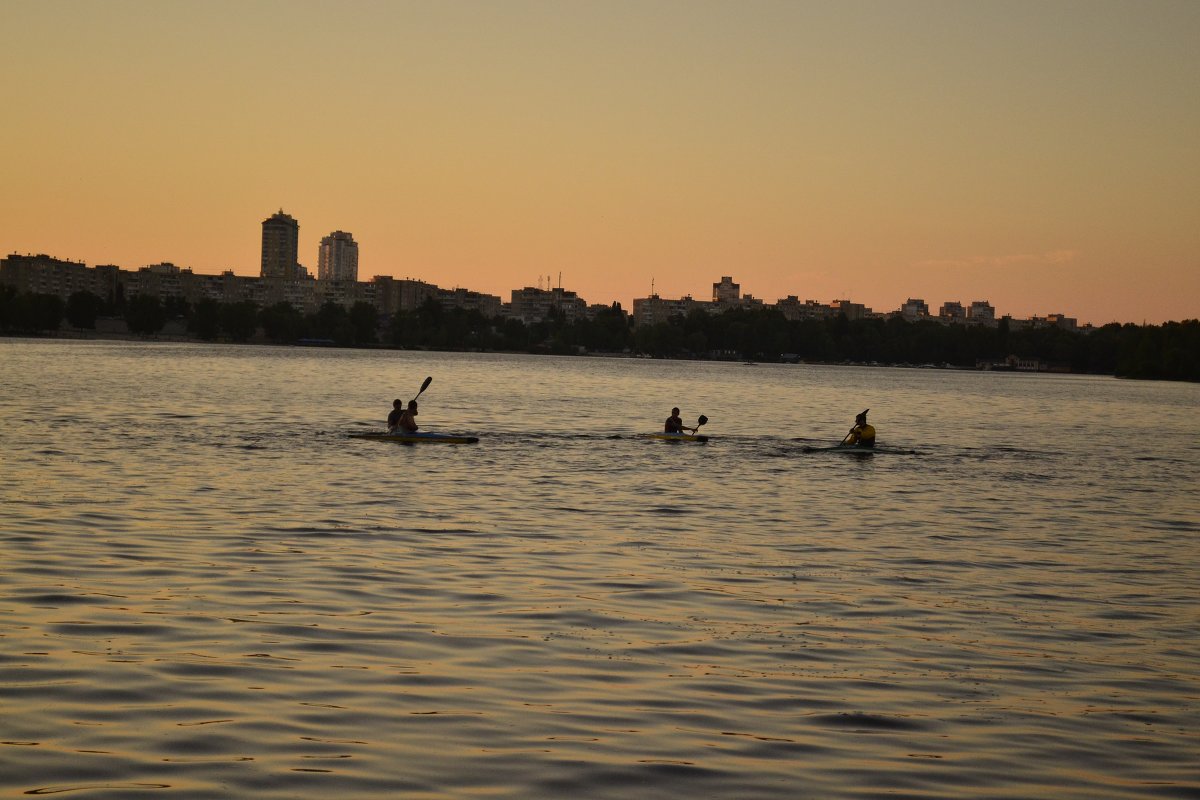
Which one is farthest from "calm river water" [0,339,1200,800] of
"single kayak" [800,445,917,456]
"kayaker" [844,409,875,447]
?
"single kayak" [800,445,917,456]

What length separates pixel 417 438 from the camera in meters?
41.1

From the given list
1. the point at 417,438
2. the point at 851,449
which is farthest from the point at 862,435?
the point at 417,438

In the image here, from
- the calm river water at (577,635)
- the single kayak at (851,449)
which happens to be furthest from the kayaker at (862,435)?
the calm river water at (577,635)

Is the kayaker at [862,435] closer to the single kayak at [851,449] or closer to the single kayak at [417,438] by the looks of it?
the single kayak at [851,449]

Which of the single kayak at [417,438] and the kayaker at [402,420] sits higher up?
the kayaker at [402,420]

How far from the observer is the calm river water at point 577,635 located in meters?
9.64

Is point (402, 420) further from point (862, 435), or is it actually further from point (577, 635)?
point (577, 635)

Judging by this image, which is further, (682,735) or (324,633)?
(324,633)

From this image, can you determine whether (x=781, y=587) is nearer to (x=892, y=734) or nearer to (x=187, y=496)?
(x=892, y=734)

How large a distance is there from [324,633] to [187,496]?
42.6 feet

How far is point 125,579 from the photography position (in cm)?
1605

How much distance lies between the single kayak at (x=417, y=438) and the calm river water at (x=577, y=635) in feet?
19.5

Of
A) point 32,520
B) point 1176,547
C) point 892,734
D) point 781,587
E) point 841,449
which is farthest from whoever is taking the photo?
point 841,449

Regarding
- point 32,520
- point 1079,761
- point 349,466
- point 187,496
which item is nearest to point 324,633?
point 1079,761
